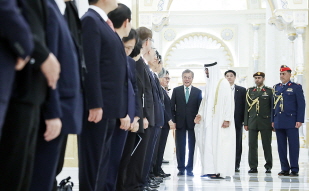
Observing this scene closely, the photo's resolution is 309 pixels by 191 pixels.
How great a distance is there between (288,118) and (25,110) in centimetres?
519

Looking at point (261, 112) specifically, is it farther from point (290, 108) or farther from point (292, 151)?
point (292, 151)

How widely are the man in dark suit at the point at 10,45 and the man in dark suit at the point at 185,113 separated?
4934mm

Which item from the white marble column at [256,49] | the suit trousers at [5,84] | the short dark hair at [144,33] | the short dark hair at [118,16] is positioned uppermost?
the white marble column at [256,49]

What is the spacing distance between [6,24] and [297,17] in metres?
9.12

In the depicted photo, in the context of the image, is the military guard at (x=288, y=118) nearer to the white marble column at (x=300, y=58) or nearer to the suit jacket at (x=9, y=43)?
the white marble column at (x=300, y=58)

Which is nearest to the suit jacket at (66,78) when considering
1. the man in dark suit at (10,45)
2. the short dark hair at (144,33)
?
the man in dark suit at (10,45)

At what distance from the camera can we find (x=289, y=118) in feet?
19.7

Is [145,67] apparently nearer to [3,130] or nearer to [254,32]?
[3,130]

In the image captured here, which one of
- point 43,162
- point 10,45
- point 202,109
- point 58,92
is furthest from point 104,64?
point 202,109

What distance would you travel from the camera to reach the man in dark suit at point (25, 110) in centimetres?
130

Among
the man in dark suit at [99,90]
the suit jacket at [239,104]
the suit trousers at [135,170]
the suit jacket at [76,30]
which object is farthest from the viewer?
the suit jacket at [239,104]

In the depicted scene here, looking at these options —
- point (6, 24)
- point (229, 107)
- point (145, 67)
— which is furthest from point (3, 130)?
point (229, 107)

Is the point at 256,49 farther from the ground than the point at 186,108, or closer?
farther from the ground

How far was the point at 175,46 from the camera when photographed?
18594mm
